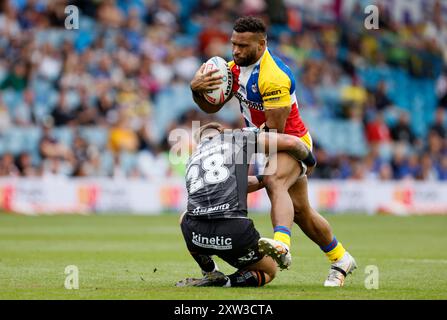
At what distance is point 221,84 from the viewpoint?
29.2 feet

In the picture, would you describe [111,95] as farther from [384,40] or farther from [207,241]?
[207,241]

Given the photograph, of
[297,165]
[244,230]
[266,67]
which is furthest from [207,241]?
[266,67]

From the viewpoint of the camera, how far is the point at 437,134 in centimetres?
2644

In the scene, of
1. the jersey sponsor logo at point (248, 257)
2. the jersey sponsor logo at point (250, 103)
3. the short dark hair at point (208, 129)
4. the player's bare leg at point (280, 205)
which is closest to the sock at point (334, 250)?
the player's bare leg at point (280, 205)

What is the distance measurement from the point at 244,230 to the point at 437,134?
1943 centimetres

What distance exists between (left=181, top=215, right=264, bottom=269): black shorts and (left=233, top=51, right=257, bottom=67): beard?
5.45ft

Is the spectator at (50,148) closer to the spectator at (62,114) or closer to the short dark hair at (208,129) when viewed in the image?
the spectator at (62,114)

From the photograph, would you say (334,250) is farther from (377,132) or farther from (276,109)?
(377,132)

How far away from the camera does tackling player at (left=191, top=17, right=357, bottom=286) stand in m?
8.59

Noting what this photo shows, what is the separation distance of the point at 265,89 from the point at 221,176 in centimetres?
112

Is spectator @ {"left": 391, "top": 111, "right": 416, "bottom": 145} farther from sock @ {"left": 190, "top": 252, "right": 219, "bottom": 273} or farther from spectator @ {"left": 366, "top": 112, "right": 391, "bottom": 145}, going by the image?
sock @ {"left": 190, "top": 252, "right": 219, "bottom": 273}

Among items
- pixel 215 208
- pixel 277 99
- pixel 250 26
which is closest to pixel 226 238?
pixel 215 208

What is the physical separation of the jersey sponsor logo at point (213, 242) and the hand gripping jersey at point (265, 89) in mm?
1499

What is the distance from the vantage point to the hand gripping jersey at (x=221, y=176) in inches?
317
